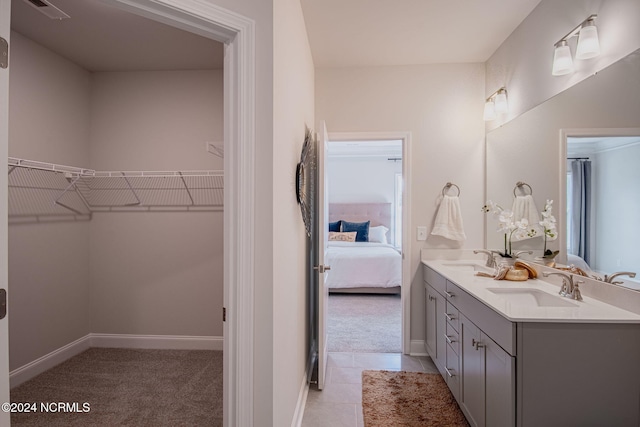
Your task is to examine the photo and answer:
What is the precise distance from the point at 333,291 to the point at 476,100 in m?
3.47

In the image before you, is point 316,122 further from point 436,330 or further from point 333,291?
point 333,291

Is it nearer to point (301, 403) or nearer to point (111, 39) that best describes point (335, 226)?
point (301, 403)

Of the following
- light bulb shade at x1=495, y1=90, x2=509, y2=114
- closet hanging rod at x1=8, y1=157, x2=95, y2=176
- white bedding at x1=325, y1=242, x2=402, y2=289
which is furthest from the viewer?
white bedding at x1=325, y1=242, x2=402, y2=289

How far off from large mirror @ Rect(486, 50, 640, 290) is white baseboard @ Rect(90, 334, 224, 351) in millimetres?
2821

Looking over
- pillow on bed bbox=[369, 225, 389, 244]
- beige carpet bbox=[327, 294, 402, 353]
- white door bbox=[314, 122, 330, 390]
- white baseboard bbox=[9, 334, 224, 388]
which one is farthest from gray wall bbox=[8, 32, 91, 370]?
pillow on bed bbox=[369, 225, 389, 244]

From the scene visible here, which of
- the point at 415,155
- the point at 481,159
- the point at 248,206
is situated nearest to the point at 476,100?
the point at 481,159

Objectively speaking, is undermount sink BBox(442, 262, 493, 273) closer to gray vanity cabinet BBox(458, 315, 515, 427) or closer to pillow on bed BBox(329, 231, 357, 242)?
gray vanity cabinet BBox(458, 315, 515, 427)

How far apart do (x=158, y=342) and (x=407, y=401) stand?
2.28 metres

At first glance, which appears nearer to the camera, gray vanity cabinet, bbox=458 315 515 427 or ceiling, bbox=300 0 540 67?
gray vanity cabinet, bbox=458 315 515 427

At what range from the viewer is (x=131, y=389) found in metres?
2.42

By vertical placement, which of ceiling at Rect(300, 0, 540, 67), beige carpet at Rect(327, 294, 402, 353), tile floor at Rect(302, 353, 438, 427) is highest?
ceiling at Rect(300, 0, 540, 67)

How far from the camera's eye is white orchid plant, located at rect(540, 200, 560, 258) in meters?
2.04

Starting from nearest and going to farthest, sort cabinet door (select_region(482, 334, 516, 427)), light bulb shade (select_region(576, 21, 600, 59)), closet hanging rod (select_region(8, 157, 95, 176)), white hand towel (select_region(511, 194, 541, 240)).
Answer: cabinet door (select_region(482, 334, 516, 427)) < light bulb shade (select_region(576, 21, 600, 59)) < closet hanging rod (select_region(8, 157, 95, 176)) < white hand towel (select_region(511, 194, 541, 240))

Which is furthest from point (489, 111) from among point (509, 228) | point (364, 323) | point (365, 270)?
point (365, 270)
